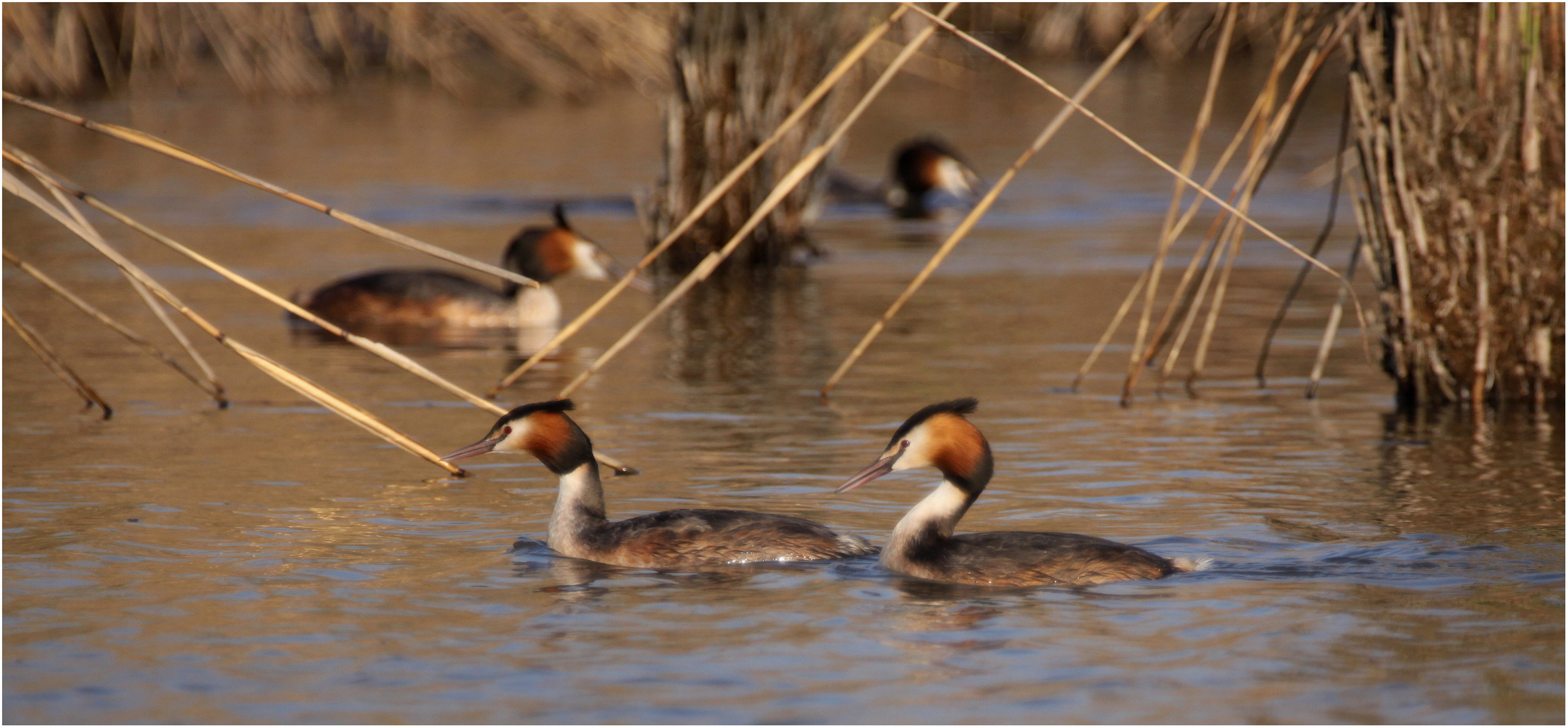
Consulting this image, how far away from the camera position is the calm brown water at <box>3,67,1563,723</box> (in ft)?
17.6

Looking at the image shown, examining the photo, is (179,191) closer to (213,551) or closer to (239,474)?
(239,474)

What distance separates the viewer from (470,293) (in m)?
14.1

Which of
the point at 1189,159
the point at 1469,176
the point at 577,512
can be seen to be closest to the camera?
the point at 577,512

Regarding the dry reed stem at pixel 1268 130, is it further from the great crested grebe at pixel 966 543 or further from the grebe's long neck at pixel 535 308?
the grebe's long neck at pixel 535 308

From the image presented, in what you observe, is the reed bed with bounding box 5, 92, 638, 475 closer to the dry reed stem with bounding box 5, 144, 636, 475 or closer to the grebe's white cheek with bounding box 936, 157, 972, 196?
the dry reed stem with bounding box 5, 144, 636, 475

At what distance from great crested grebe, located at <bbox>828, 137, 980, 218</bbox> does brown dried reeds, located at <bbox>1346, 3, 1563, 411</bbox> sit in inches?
506

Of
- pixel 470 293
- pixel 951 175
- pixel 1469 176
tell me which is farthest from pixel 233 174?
pixel 951 175

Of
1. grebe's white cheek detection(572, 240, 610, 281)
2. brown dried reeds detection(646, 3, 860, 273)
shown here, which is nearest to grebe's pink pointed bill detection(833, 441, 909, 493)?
grebe's white cheek detection(572, 240, 610, 281)

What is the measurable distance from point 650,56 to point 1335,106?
14967mm

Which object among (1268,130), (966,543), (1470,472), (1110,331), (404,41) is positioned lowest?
(1470,472)

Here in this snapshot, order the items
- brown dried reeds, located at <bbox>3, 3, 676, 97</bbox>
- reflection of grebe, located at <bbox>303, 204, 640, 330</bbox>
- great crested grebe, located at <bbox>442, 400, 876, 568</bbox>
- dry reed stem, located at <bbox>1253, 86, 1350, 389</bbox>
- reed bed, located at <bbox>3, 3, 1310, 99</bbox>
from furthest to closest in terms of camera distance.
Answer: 1. reed bed, located at <bbox>3, 3, 1310, 99</bbox>
2. brown dried reeds, located at <bbox>3, 3, 676, 97</bbox>
3. reflection of grebe, located at <bbox>303, 204, 640, 330</bbox>
4. dry reed stem, located at <bbox>1253, 86, 1350, 389</bbox>
5. great crested grebe, located at <bbox>442, 400, 876, 568</bbox>

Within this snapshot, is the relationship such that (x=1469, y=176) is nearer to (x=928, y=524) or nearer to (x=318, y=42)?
(x=928, y=524)

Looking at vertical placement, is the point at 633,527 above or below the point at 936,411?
below

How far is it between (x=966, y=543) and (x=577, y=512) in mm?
1412
